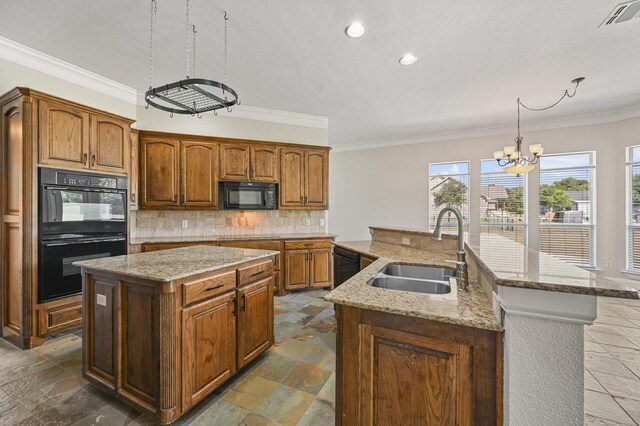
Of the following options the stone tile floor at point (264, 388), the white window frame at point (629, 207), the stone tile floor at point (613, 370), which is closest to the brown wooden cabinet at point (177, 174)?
the stone tile floor at point (264, 388)

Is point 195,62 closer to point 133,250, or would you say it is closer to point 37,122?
point 37,122

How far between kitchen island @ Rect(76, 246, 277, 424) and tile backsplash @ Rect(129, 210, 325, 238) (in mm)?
2240

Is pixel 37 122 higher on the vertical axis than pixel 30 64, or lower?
lower

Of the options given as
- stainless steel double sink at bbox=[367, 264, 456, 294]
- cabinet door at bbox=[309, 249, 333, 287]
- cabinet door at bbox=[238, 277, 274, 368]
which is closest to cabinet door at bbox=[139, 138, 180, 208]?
cabinet door at bbox=[309, 249, 333, 287]

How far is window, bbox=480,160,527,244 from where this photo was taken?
212 inches

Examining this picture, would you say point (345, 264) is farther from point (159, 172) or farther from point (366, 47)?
point (159, 172)

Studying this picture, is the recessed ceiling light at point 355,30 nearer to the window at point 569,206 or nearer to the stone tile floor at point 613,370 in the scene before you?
the stone tile floor at point 613,370

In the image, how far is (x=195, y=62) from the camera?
310 cm

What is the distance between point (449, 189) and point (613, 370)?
4.16 metres

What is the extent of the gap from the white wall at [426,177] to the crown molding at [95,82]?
91.7 inches

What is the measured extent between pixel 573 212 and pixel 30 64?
26.5 feet

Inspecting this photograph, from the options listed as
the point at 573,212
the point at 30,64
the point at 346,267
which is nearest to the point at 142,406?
the point at 346,267

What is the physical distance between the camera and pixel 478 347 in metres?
1.08

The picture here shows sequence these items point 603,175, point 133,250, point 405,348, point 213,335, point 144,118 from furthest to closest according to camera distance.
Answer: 1. point 603,175
2. point 144,118
3. point 133,250
4. point 213,335
5. point 405,348
